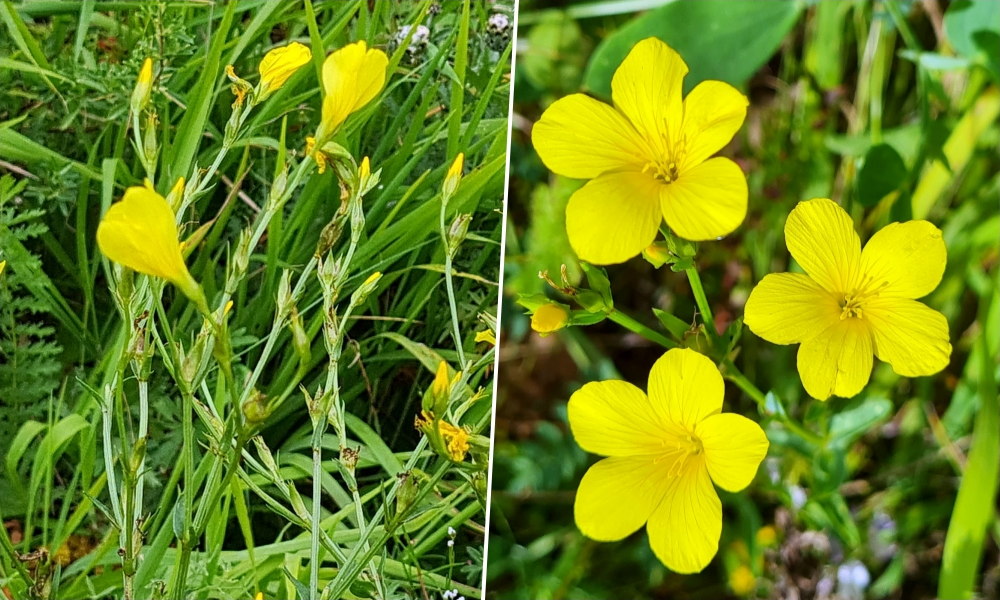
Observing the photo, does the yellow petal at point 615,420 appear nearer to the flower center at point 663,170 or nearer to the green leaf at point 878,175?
the flower center at point 663,170

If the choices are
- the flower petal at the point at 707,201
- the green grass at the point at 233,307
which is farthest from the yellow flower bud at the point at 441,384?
the flower petal at the point at 707,201

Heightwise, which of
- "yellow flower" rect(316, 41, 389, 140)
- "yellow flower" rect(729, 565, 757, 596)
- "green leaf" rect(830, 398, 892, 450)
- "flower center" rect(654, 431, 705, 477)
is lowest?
"yellow flower" rect(729, 565, 757, 596)

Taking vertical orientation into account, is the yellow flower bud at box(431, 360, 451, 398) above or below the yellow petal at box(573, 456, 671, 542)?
above

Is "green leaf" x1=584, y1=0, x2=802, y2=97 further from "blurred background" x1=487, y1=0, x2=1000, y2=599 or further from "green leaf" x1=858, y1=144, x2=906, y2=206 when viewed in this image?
"green leaf" x1=858, y1=144, x2=906, y2=206

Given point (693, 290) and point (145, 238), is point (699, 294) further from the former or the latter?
point (145, 238)

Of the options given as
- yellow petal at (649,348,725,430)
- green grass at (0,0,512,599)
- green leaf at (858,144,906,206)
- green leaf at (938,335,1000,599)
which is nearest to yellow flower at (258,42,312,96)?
green grass at (0,0,512,599)

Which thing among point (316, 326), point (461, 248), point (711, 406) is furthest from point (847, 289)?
point (316, 326)
